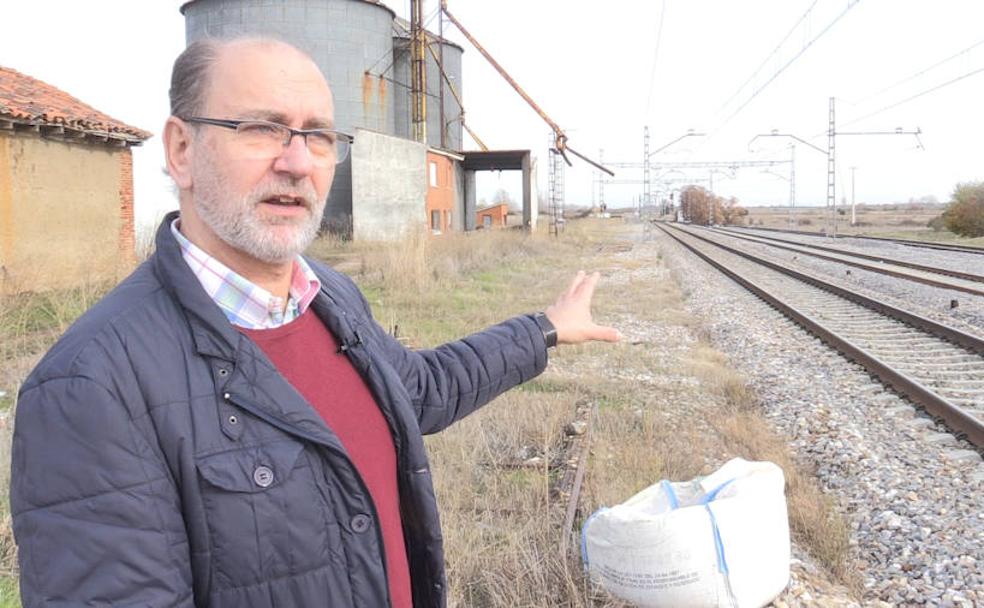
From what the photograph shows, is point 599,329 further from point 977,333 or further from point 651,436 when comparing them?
point 977,333

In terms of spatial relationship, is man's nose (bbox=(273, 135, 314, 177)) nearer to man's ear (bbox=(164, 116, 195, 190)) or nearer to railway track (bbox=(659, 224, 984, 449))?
man's ear (bbox=(164, 116, 195, 190))

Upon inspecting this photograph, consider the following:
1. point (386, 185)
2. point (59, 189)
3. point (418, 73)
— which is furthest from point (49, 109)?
point (418, 73)

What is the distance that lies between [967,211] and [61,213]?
131 feet

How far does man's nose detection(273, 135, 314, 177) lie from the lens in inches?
68.1

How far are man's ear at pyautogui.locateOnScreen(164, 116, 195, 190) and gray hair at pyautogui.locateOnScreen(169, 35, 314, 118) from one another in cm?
3

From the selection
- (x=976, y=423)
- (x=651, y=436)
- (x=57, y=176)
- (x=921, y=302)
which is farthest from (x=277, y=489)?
(x=921, y=302)

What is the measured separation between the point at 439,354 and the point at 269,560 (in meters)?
1.15

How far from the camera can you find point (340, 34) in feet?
112

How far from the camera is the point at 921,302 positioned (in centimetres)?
1437

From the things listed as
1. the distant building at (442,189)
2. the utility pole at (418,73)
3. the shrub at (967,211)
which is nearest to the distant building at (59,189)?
the distant building at (442,189)

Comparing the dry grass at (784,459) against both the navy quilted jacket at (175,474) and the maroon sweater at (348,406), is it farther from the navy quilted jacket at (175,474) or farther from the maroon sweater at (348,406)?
the navy quilted jacket at (175,474)

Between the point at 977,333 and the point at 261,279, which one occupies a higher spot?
the point at 261,279

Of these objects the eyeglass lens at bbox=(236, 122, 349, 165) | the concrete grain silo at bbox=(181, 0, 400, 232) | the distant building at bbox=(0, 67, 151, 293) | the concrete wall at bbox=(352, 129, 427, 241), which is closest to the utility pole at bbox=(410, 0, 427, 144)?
the concrete grain silo at bbox=(181, 0, 400, 232)

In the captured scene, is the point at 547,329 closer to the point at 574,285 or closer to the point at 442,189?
the point at 574,285
